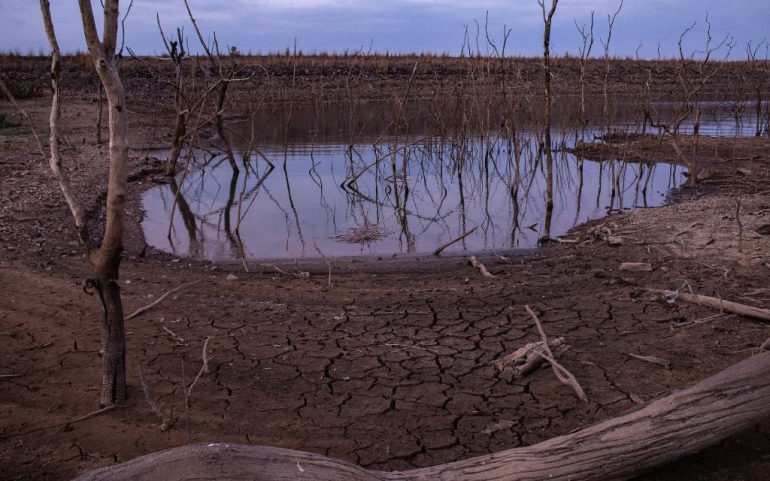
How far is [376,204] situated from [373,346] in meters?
6.30

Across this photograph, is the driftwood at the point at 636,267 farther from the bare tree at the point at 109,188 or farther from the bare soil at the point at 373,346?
the bare tree at the point at 109,188

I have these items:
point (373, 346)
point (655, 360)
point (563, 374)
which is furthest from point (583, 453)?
point (373, 346)

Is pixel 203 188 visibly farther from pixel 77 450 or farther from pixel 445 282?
pixel 77 450

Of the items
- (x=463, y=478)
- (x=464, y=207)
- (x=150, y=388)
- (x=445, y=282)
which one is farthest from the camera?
(x=464, y=207)

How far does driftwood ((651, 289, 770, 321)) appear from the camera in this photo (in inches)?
169

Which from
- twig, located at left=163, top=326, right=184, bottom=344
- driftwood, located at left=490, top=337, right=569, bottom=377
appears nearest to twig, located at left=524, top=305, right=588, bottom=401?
driftwood, located at left=490, top=337, right=569, bottom=377

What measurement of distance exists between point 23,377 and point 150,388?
73cm

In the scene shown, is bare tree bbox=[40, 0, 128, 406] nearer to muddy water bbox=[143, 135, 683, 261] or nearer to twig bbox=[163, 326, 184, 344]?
twig bbox=[163, 326, 184, 344]

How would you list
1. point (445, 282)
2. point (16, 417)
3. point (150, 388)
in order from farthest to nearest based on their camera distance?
point (445, 282), point (150, 388), point (16, 417)

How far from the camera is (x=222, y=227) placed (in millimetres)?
8984

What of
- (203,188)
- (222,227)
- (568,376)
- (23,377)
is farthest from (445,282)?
(203,188)

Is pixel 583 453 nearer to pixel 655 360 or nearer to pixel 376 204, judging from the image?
pixel 655 360

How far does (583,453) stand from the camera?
2.70 metres

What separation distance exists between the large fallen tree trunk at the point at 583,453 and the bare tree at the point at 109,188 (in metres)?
1.14
